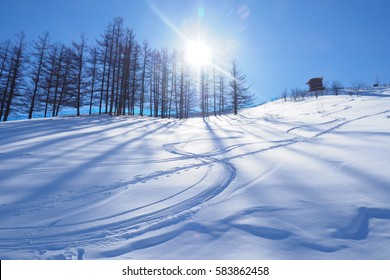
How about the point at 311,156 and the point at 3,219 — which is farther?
the point at 311,156

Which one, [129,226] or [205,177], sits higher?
[205,177]

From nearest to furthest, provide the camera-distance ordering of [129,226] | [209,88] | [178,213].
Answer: [129,226] → [178,213] → [209,88]

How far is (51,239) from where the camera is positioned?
2148 mm

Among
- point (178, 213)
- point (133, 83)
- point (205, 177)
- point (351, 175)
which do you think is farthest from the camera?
point (133, 83)

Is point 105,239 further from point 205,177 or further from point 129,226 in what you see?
point 205,177

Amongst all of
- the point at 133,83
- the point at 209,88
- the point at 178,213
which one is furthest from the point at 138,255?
the point at 209,88

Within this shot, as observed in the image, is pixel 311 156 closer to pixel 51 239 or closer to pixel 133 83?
pixel 51 239

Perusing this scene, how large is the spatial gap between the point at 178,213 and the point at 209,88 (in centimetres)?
2825

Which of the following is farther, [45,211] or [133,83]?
[133,83]

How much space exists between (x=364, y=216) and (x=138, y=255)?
243 cm

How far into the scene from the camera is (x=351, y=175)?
128 inches

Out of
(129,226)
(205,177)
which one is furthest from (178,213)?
(205,177)
